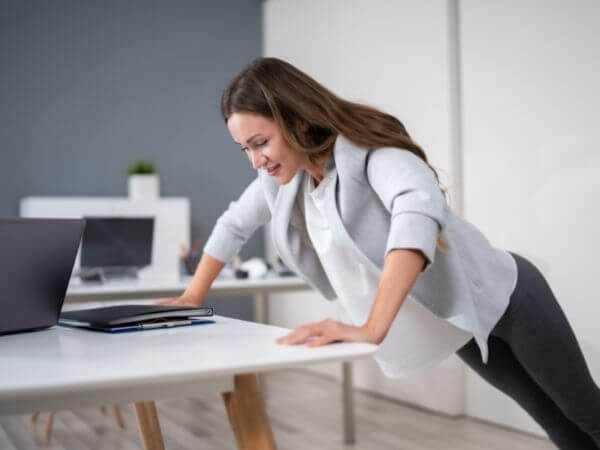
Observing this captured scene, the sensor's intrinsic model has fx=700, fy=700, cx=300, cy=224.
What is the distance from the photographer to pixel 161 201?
4535mm

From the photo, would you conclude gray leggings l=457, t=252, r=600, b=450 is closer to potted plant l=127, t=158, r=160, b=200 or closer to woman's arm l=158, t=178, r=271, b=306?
woman's arm l=158, t=178, r=271, b=306

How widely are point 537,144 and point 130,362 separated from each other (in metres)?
2.57

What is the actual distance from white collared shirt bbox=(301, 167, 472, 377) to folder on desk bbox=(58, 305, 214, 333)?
0.31 m

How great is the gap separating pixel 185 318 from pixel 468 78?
8.24 feet

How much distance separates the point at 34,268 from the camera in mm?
1236

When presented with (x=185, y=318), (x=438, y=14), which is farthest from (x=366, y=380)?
(x=185, y=318)

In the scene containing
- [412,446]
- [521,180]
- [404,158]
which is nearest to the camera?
[404,158]

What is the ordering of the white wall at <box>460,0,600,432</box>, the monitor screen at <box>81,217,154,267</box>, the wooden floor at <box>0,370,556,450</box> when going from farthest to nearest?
the monitor screen at <box>81,217,154,267</box> → the wooden floor at <box>0,370,556,450</box> → the white wall at <box>460,0,600,432</box>

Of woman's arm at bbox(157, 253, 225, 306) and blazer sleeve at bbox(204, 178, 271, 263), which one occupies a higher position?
blazer sleeve at bbox(204, 178, 271, 263)

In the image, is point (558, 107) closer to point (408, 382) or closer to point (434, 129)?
point (434, 129)

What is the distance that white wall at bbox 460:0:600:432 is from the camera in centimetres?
286

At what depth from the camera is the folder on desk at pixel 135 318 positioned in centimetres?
128

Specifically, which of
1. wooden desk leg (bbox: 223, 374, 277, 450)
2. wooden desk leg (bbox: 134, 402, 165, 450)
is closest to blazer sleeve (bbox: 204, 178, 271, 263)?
wooden desk leg (bbox: 134, 402, 165, 450)

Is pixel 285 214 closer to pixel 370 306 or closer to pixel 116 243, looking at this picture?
pixel 370 306
